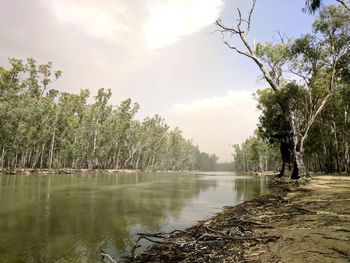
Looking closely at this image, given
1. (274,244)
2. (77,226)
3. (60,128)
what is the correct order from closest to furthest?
(274,244)
(77,226)
(60,128)

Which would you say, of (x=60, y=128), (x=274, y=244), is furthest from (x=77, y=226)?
(x=60, y=128)

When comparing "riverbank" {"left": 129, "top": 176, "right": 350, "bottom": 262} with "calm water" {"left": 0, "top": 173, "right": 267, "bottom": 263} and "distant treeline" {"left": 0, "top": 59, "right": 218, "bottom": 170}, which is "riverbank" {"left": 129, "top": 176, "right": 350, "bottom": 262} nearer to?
"calm water" {"left": 0, "top": 173, "right": 267, "bottom": 263}

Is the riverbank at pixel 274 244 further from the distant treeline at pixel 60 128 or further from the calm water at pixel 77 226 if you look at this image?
the distant treeline at pixel 60 128

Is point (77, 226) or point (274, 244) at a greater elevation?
point (274, 244)

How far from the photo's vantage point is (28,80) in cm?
7425

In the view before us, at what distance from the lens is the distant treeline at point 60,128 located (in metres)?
61.1

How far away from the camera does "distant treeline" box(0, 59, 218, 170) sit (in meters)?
61.1

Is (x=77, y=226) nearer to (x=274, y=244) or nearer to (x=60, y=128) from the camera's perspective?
(x=274, y=244)

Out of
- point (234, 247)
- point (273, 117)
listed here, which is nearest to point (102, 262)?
point (234, 247)

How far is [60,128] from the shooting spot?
7544cm

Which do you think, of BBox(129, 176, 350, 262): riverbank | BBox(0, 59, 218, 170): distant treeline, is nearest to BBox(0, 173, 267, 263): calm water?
BBox(129, 176, 350, 262): riverbank

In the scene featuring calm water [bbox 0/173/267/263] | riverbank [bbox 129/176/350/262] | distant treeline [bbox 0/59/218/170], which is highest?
Result: distant treeline [bbox 0/59/218/170]

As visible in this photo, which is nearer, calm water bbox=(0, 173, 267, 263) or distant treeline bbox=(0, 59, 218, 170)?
calm water bbox=(0, 173, 267, 263)

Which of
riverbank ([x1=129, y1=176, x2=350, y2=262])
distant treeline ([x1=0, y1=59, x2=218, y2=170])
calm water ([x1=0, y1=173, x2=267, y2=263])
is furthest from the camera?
distant treeline ([x1=0, y1=59, x2=218, y2=170])
